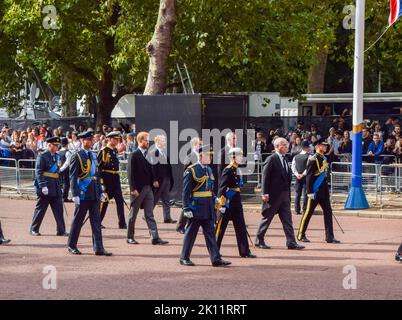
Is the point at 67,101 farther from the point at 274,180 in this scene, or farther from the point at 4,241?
the point at 274,180

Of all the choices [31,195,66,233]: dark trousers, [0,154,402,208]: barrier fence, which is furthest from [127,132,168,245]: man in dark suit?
[0,154,402,208]: barrier fence

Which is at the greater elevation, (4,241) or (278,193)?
(278,193)

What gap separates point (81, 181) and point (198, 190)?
6.66ft

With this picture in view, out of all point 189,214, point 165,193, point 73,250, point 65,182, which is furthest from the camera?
point 65,182

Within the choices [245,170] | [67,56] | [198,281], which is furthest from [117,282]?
[67,56]

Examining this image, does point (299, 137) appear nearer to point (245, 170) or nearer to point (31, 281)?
point (245, 170)

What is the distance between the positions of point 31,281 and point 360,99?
444 inches

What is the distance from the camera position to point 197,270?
12.2 m

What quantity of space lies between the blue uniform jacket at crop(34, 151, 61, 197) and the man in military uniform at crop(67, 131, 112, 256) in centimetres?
262

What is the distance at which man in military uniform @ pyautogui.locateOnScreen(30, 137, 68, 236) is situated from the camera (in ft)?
53.3

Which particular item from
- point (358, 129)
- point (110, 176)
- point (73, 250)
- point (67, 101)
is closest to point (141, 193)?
point (73, 250)

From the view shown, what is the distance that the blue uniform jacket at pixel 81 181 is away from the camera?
44.5 ft

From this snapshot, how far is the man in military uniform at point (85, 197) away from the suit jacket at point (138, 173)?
127 centimetres

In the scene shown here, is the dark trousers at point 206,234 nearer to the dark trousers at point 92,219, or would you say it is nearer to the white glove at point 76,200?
the dark trousers at point 92,219
